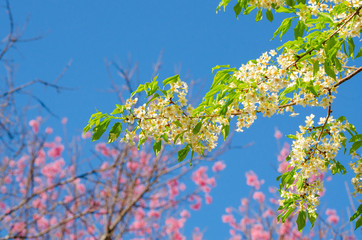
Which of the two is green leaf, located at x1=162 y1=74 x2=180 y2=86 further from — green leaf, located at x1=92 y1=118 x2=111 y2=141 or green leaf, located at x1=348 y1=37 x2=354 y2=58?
green leaf, located at x1=348 y1=37 x2=354 y2=58

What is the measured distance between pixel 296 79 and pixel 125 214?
14.8ft

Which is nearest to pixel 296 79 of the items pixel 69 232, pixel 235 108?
pixel 235 108

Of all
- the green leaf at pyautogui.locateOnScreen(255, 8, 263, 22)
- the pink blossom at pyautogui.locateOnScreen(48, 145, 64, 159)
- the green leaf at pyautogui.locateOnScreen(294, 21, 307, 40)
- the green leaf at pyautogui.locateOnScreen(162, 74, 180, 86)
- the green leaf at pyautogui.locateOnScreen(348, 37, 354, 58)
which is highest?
the pink blossom at pyautogui.locateOnScreen(48, 145, 64, 159)

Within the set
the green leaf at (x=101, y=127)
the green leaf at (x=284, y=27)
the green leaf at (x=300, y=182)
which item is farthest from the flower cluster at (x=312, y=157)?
the green leaf at (x=101, y=127)

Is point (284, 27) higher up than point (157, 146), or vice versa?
point (284, 27)

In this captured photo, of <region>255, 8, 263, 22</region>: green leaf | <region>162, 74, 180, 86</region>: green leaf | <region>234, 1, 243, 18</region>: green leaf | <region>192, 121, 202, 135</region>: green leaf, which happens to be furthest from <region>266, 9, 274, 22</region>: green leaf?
<region>192, 121, 202, 135</region>: green leaf

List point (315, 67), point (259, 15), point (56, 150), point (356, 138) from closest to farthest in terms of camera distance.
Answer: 1. point (315, 67)
2. point (356, 138)
3. point (259, 15)
4. point (56, 150)

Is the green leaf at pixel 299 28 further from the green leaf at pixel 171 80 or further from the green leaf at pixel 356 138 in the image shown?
the green leaf at pixel 171 80

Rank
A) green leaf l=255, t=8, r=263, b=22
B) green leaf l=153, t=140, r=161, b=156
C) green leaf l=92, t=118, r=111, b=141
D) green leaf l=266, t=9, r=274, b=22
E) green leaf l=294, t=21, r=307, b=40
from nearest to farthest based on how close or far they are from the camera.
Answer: green leaf l=92, t=118, r=111, b=141
green leaf l=153, t=140, r=161, b=156
green leaf l=294, t=21, r=307, b=40
green leaf l=266, t=9, r=274, b=22
green leaf l=255, t=8, r=263, b=22

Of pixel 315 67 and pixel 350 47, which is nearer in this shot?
pixel 315 67

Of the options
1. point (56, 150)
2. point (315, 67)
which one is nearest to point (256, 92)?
point (315, 67)

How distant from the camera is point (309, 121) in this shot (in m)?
2.77

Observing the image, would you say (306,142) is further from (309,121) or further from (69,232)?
(69,232)

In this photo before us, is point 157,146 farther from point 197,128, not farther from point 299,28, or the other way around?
point 299,28
